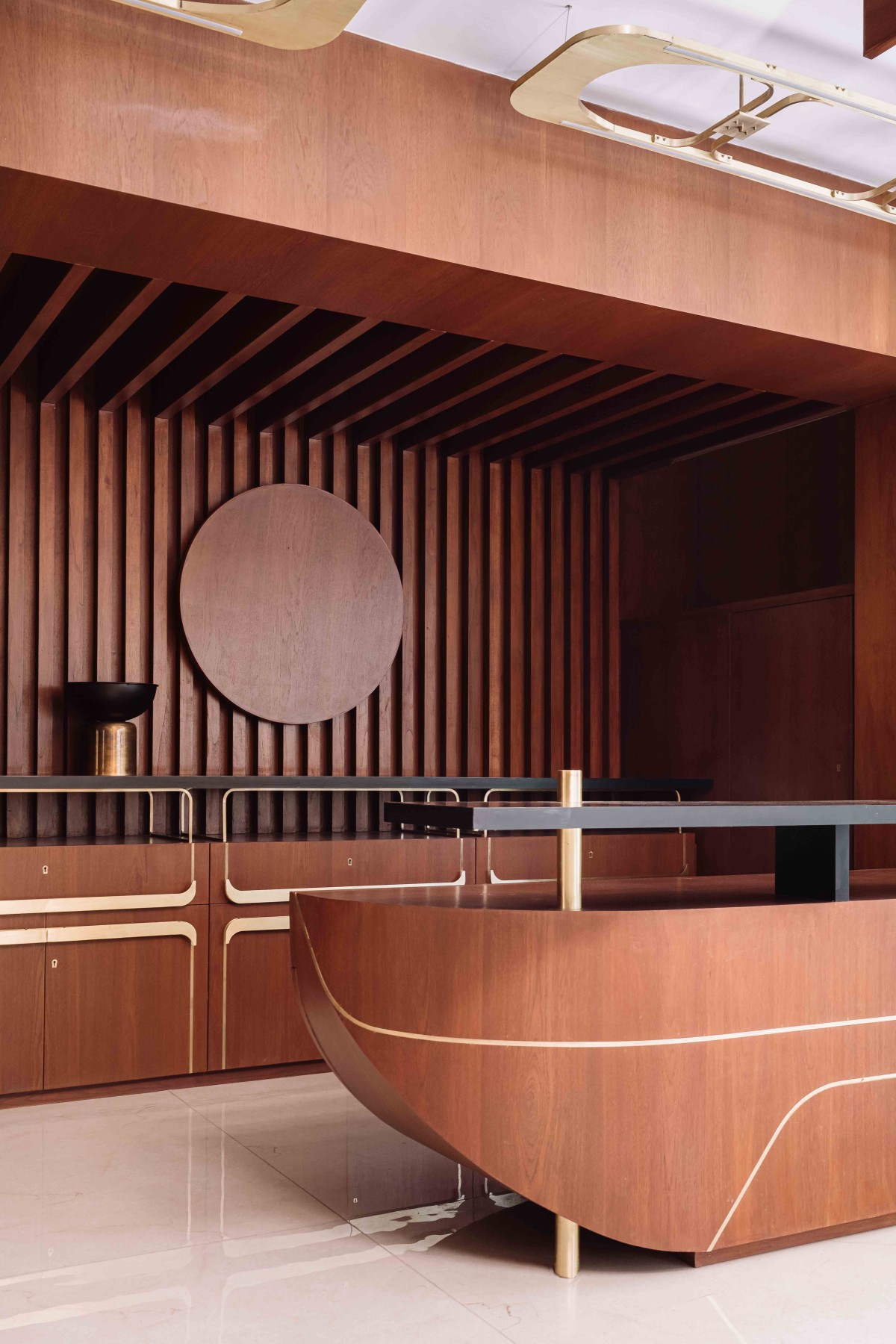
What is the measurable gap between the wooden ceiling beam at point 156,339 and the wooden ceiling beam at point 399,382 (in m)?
0.87

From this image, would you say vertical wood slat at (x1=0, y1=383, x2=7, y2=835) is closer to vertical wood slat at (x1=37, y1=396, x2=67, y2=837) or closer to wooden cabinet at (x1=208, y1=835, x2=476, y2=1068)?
vertical wood slat at (x1=37, y1=396, x2=67, y2=837)

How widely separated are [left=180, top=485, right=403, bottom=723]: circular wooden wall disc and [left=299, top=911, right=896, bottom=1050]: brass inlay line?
8.83ft

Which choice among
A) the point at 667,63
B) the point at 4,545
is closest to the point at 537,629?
the point at 4,545

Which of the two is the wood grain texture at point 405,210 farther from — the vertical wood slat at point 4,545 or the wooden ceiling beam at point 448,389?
the vertical wood slat at point 4,545

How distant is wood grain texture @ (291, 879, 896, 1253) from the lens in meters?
3.05

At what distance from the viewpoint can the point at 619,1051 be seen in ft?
10.2

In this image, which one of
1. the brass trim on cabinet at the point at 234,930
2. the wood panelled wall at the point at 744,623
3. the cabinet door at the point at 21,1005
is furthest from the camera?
the wood panelled wall at the point at 744,623

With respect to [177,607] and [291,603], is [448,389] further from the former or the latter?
[177,607]

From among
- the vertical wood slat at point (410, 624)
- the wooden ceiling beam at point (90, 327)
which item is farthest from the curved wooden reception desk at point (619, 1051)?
the vertical wood slat at point (410, 624)

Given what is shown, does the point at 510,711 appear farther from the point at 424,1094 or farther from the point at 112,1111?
the point at 424,1094

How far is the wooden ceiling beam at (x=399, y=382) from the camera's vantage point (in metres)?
4.99

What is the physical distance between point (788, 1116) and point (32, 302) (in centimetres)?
368

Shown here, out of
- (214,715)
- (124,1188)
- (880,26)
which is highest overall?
(880,26)

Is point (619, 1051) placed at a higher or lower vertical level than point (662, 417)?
lower
